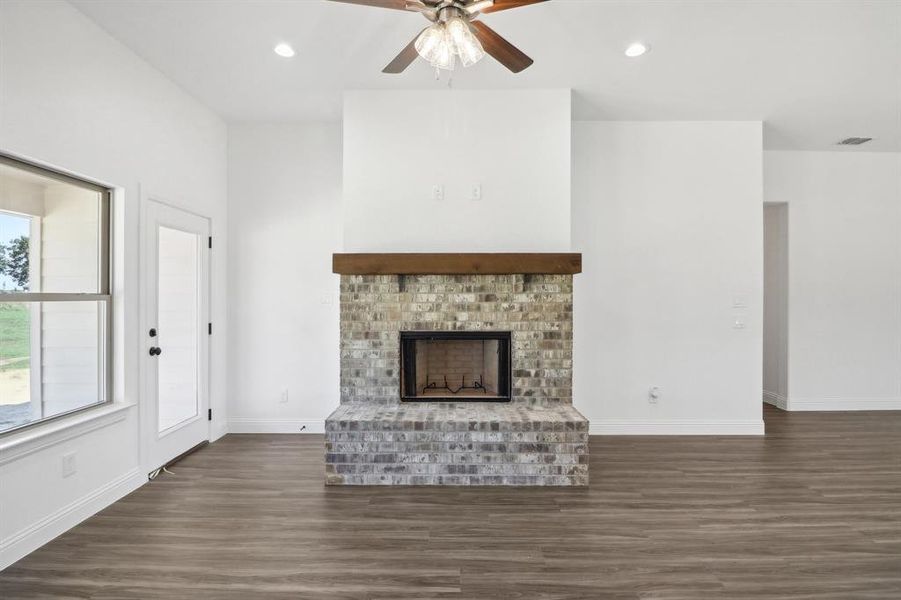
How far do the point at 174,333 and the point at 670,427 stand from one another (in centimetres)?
413

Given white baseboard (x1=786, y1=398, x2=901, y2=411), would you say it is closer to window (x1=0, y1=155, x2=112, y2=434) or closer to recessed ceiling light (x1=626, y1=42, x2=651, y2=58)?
recessed ceiling light (x1=626, y1=42, x2=651, y2=58)

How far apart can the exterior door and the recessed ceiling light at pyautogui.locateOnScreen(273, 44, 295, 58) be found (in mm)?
1306

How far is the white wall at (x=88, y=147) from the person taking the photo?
1976 mm

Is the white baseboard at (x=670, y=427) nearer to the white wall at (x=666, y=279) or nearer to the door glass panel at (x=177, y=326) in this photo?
the white wall at (x=666, y=279)

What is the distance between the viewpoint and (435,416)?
284cm

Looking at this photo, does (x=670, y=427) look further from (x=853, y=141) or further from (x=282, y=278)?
(x=282, y=278)

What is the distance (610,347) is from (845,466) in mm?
1765

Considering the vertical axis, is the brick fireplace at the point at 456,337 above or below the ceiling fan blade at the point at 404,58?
below

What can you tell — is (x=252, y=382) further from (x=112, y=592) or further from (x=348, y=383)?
(x=112, y=592)

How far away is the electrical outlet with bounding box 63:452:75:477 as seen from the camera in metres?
2.21

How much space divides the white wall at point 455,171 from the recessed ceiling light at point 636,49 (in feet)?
1.87

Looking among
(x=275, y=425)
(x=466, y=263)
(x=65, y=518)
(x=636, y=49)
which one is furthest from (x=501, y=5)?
(x=275, y=425)

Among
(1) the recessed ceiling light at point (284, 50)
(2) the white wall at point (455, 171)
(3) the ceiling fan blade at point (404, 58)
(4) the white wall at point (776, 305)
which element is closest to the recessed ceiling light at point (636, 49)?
(2) the white wall at point (455, 171)

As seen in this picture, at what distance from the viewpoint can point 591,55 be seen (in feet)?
8.91
